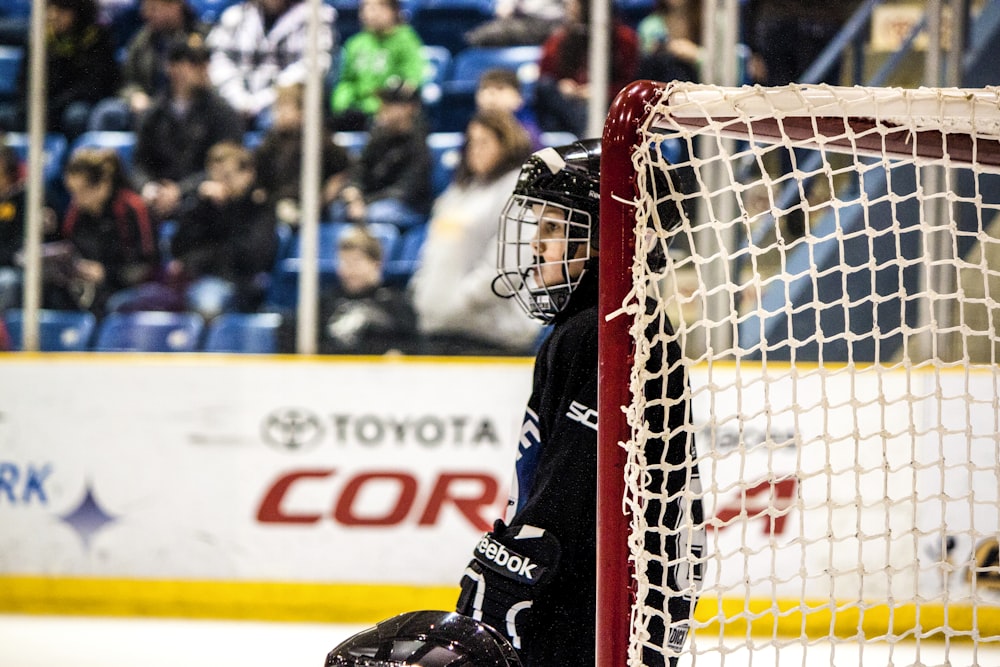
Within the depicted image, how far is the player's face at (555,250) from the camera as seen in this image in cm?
155

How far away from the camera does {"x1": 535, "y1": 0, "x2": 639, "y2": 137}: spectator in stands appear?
441 centimetres

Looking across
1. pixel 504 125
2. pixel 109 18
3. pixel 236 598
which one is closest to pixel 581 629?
pixel 236 598

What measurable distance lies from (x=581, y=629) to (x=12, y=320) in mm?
3619

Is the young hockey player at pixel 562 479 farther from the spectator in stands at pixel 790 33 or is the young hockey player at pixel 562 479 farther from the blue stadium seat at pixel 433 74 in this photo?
the blue stadium seat at pixel 433 74

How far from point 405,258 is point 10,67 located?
6.20ft

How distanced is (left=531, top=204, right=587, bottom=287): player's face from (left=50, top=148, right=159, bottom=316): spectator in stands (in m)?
3.39

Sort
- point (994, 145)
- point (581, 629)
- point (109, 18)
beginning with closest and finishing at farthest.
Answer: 1. point (581, 629)
2. point (994, 145)
3. point (109, 18)

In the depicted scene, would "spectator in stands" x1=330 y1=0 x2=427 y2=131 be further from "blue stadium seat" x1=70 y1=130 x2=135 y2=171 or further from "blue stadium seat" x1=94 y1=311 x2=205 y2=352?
"blue stadium seat" x1=94 y1=311 x2=205 y2=352

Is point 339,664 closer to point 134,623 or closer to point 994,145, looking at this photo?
point 994,145

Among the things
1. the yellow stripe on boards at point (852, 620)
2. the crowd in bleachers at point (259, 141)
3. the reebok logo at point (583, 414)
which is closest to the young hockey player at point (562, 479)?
the reebok logo at point (583, 414)

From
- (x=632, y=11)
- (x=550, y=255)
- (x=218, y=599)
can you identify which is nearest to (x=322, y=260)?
(x=218, y=599)

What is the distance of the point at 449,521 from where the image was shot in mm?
4008

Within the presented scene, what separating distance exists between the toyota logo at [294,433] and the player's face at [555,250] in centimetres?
262

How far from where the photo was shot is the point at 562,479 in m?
1.42
